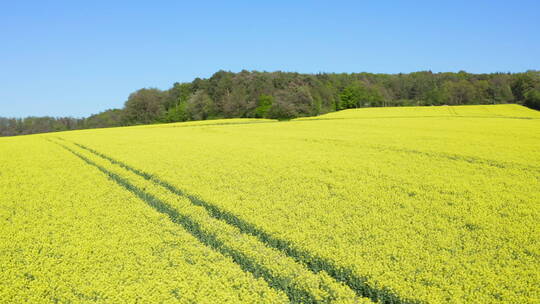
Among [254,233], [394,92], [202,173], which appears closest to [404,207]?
[254,233]

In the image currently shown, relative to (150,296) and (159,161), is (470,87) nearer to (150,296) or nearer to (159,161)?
(159,161)

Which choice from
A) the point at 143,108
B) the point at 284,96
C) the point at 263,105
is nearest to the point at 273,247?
the point at 284,96

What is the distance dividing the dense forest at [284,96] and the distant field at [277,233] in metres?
50.2

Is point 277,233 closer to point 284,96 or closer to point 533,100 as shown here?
point 284,96

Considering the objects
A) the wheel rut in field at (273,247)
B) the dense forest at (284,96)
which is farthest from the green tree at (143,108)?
the wheel rut in field at (273,247)

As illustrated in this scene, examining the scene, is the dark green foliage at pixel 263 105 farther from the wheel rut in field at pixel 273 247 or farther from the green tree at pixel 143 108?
the wheel rut in field at pixel 273 247

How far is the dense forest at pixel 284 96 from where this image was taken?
6944 cm

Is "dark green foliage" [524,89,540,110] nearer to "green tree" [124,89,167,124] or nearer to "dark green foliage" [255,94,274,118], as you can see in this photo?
"dark green foliage" [255,94,274,118]

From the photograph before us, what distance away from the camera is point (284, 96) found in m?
65.1

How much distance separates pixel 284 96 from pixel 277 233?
59.3 meters

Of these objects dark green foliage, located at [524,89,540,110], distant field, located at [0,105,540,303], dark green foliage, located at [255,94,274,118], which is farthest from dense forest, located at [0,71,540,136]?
distant field, located at [0,105,540,303]

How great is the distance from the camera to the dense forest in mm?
69438

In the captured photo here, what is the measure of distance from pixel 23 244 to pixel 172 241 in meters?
3.10

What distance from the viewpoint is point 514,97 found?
238 ft
